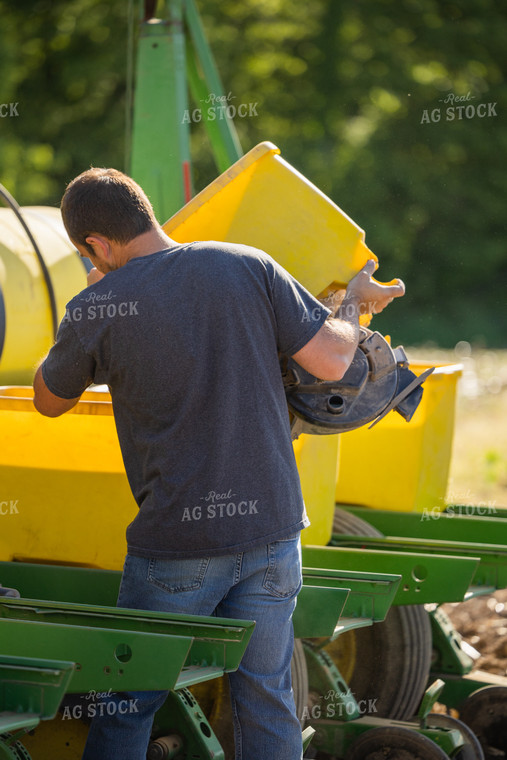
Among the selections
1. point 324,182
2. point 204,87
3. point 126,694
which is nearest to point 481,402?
point 204,87

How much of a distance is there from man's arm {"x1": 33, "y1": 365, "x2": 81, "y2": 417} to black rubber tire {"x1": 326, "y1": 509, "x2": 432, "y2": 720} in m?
1.93

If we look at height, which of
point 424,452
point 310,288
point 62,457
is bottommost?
point 424,452

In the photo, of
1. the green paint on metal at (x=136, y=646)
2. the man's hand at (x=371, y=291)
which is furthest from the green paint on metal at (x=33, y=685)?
the man's hand at (x=371, y=291)

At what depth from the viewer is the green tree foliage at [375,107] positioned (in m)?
23.5

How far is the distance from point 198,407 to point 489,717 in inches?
97.9

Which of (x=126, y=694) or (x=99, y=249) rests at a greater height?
(x=99, y=249)

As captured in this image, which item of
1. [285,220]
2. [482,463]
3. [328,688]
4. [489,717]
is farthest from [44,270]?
[482,463]

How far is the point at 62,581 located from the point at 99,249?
118cm

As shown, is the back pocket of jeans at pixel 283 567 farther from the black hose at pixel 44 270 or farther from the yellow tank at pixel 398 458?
the yellow tank at pixel 398 458

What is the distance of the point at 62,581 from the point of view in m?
3.13

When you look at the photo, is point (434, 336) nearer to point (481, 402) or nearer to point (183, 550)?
point (481, 402)

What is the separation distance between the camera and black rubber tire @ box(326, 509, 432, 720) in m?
4.01

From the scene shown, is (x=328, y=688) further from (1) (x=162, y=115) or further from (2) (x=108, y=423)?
(1) (x=162, y=115)

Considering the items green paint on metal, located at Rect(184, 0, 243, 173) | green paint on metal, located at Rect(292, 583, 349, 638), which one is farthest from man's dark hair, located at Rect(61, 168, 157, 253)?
green paint on metal, located at Rect(184, 0, 243, 173)
